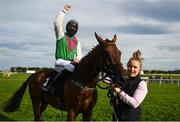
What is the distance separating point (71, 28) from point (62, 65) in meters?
0.79

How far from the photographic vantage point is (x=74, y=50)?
787cm

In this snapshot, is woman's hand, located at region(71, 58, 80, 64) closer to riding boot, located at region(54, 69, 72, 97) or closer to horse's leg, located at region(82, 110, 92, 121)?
riding boot, located at region(54, 69, 72, 97)

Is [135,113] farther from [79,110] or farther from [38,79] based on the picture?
[38,79]

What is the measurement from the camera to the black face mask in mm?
7844

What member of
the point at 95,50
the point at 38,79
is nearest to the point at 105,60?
the point at 95,50

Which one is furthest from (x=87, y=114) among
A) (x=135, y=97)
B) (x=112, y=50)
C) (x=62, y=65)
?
Answer: (x=135, y=97)

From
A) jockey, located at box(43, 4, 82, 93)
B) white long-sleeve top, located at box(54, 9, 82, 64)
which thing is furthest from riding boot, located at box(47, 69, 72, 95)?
white long-sleeve top, located at box(54, 9, 82, 64)

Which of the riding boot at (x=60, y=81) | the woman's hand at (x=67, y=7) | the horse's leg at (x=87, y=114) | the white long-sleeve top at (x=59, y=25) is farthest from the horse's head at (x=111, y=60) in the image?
the woman's hand at (x=67, y=7)

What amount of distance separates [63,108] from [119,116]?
2.27 metres

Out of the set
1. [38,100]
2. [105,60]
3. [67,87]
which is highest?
[105,60]

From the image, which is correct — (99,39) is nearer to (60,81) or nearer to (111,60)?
(111,60)

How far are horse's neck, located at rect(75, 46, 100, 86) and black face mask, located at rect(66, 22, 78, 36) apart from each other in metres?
0.89

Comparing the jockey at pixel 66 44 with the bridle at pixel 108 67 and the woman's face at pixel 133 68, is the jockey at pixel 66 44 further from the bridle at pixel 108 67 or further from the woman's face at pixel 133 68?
the woman's face at pixel 133 68

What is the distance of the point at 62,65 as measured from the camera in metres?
7.82
